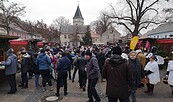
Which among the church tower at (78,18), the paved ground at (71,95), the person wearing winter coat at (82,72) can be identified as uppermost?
the church tower at (78,18)

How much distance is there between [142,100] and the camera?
7.98 m

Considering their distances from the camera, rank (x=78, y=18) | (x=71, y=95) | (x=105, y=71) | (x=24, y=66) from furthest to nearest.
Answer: (x=78, y=18), (x=24, y=66), (x=71, y=95), (x=105, y=71)

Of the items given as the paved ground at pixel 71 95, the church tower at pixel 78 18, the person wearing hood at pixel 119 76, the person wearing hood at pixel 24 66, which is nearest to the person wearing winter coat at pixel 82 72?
the paved ground at pixel 71 95

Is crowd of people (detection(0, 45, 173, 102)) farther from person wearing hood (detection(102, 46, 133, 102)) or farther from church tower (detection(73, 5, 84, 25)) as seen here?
church tower (detection(73, 5, 84, 25))

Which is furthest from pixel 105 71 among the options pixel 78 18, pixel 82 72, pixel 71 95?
pixel 78 18

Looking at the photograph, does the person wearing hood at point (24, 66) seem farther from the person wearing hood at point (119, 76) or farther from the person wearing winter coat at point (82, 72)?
the person wearing hood at point (119, 76)

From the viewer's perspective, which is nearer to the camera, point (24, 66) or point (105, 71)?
point (105, 71)

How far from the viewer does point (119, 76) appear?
4.79m

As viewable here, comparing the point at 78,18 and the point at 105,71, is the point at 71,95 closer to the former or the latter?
the point at 105,71

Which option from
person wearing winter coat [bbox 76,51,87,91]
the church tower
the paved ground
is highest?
the church tower

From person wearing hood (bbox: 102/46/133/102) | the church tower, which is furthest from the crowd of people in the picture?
the church tower

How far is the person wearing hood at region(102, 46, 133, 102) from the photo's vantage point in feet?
15.7

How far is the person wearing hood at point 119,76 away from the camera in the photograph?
477 centimetres

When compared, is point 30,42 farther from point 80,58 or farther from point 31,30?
point 31,30
